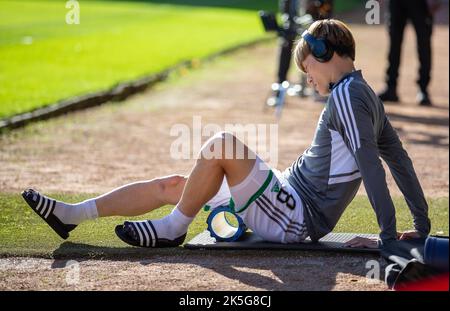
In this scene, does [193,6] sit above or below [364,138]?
above

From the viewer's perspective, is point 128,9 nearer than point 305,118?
No

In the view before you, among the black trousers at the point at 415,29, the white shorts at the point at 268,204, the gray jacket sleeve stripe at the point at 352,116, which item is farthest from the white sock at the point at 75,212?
the black trousers at the point at 415,29

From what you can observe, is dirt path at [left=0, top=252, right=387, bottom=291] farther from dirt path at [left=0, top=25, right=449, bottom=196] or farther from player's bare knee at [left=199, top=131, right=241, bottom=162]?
dirt path at [left=0, top=25, right=449, bottom=196]

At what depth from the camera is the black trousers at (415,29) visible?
12.3 metres

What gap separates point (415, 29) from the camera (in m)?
12.4

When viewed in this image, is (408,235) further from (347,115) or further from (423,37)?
(423,37)

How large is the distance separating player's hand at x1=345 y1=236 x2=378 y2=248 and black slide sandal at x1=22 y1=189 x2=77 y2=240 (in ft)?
5.16

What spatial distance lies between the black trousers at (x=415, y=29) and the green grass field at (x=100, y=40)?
3.64 m

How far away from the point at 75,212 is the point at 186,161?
3.17m

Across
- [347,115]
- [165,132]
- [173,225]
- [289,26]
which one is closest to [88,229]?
[173,225]
